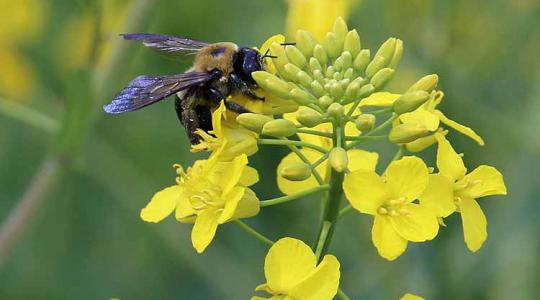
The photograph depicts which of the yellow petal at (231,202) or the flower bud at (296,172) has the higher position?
the flower bud at (296,172)

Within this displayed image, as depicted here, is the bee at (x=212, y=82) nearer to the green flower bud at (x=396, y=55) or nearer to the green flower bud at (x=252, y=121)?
the green flower bud at (x=252, y=121)

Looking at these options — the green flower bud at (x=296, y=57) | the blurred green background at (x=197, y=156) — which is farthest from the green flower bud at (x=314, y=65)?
the blurred green background at (x=197, y=156)

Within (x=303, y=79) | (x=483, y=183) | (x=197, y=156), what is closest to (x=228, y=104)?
(x=303, y=79)

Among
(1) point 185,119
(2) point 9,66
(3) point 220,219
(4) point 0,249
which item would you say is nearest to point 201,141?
(1) point 185,119

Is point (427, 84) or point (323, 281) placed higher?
point (427, 84)

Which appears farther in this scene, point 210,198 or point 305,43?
point 305,43

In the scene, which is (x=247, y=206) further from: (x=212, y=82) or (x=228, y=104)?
(x=212, y=82)

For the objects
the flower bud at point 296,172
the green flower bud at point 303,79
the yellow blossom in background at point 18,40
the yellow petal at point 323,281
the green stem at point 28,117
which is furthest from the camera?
the yellow blossom in background at point 18,40
